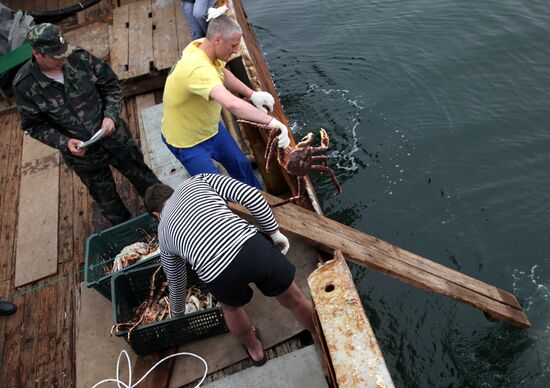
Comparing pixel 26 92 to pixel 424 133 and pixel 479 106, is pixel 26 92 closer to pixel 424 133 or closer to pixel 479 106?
pixel 424 133

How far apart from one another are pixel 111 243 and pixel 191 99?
174cm

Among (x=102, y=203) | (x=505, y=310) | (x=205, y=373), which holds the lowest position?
(x=505, y=310)

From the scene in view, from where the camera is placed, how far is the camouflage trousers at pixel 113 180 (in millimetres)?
4531

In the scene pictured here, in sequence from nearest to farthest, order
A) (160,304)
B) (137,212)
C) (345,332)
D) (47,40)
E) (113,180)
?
(345,332) < (47,40) < (160,304) < (113,180) < (137,212)

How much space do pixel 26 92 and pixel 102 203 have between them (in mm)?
1288

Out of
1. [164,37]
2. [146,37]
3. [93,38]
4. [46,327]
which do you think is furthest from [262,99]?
[93,38]

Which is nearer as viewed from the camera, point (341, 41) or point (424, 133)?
point (424, 133)

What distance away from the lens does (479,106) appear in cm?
734

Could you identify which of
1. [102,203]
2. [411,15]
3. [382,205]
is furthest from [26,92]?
[411,15]

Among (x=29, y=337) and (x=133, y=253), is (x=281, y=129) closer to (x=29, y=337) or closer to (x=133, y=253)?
(x=133, y=253)

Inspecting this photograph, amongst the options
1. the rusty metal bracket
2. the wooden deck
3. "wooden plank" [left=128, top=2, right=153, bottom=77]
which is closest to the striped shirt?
the rusty metal bracket

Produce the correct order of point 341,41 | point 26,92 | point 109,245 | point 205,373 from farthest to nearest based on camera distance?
point 341,41, point 109,245, point 26,92, point 205,373

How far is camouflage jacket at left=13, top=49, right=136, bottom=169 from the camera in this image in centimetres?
388

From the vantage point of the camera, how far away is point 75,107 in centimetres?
408
